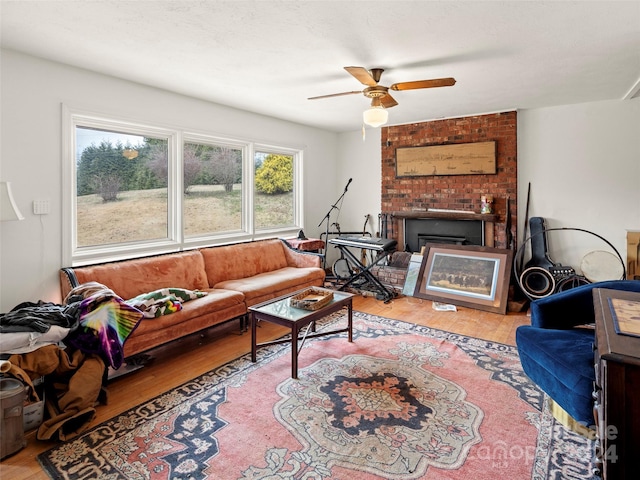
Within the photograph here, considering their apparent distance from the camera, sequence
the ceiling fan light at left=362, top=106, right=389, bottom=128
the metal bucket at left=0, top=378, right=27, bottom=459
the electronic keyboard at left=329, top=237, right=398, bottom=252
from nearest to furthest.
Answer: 1. the metal bucket at left=0, top=378, right=27, bottom=459
2. the ceiling fan light at left=362, top=106, right=389, bottom=128
3. the electronic keyboard at left=329, top=237, right=398, bottom=252

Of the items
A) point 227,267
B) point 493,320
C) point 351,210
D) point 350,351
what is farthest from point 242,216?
point 493,320

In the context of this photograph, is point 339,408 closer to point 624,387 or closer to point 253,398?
point 253,398

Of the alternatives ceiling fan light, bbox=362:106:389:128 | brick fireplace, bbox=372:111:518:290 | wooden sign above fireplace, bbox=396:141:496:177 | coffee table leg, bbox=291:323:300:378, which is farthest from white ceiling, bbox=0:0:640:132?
coffee table leg, bbox=291:323:300:378

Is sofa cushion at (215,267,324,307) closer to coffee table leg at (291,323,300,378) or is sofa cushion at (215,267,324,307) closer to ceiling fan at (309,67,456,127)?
coffee table leg at (291,323,300,378)

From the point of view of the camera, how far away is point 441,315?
4.19 metres

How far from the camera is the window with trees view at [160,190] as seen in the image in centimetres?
343

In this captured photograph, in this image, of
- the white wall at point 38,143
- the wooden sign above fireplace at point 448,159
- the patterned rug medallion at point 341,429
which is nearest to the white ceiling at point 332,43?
the white wall at point 38,143

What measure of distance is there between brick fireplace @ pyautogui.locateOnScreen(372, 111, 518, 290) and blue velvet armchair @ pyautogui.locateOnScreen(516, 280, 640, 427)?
263 centimetres

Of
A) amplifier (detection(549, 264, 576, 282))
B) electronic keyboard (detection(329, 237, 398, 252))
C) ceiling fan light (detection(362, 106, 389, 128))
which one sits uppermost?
ceiling fan light (detection(362, 106, 389, 128))

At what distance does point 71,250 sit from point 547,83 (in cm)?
471

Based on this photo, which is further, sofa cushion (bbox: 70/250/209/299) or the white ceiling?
sofa cushion (bbox: 70/250/209/299)

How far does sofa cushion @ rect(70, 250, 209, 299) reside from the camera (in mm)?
3167

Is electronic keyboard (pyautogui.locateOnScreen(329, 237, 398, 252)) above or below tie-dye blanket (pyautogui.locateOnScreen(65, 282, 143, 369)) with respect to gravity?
above

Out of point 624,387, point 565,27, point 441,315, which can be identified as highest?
point 565,27
